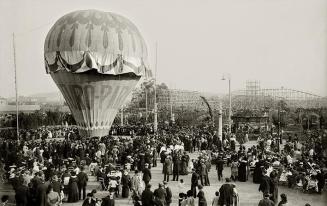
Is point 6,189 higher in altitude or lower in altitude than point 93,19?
lower

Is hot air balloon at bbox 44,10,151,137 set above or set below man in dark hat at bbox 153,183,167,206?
above

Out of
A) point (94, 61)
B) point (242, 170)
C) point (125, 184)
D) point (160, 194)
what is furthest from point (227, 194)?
point (94, 61)

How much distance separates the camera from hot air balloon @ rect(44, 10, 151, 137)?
29.3 metres

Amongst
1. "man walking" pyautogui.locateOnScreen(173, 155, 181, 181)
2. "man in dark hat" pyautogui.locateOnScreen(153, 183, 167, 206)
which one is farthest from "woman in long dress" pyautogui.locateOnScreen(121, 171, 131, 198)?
"man in dark hat" pyautogui.locateOnScreen(153, 183, 167, 206)

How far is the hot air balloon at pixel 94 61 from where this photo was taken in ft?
96.2

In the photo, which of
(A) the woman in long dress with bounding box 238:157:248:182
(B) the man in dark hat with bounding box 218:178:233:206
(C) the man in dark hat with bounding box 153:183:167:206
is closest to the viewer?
(C) the man in dark hat with bounding box 153:183:167:206

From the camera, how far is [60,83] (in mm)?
30891

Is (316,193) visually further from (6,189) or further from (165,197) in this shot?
(6,189)

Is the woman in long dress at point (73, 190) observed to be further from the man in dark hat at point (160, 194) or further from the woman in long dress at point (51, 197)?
the man in dark hat at point (160, 194)

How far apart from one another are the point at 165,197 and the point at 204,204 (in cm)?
147

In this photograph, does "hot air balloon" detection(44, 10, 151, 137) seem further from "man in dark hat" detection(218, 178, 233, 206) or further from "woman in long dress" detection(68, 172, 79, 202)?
"man in dark hat" detection(218, 178, 233, 206)

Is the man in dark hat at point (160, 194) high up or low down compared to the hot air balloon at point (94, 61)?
down

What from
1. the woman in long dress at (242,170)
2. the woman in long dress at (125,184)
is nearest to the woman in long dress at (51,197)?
the woman in long dress at (125,184)

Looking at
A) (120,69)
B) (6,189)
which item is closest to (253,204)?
(6,189)
